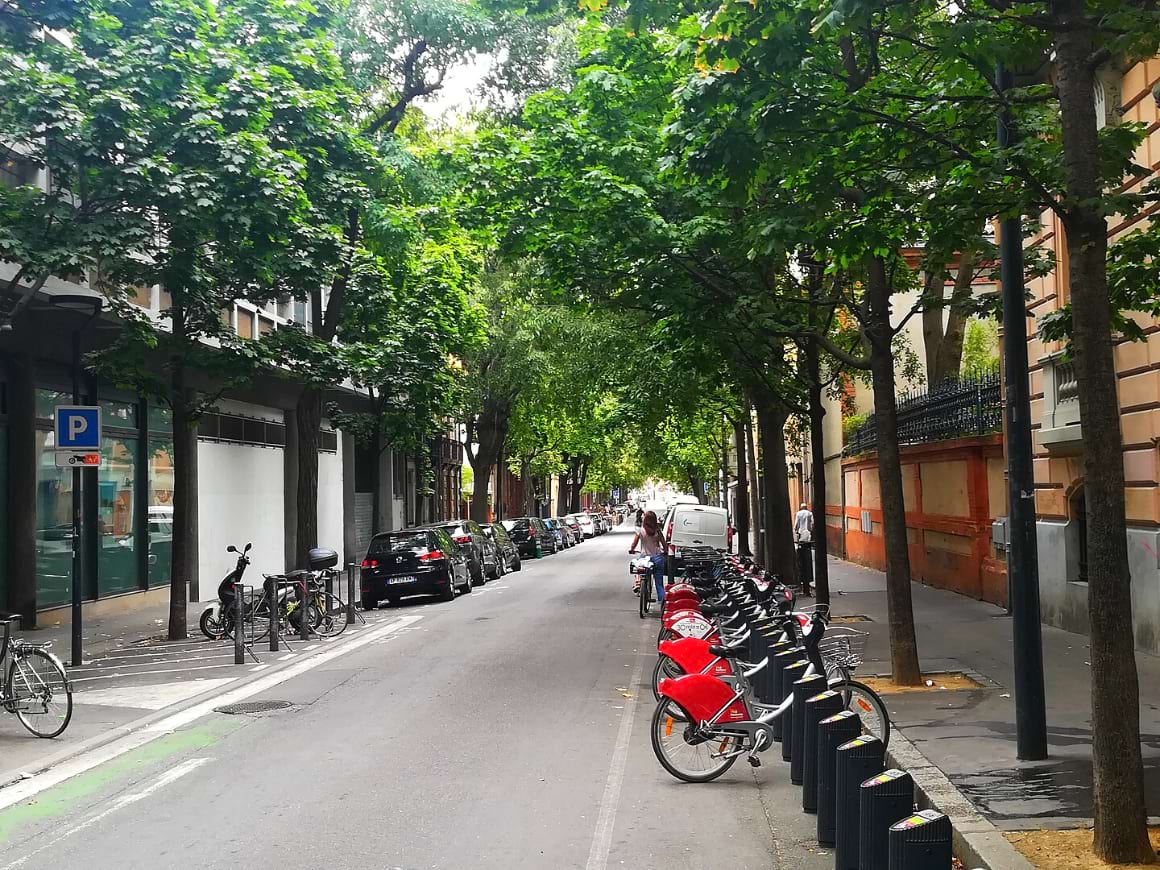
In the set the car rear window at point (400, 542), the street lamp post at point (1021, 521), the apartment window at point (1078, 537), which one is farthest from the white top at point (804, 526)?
the street lamp post at point (1021, 521)

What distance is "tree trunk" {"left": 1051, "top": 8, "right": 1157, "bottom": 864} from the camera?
217 inches

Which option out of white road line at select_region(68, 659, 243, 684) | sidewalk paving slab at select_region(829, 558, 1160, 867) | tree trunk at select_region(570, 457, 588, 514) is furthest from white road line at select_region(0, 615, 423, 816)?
tree trunk at select_region(570, 457, 588, 514)

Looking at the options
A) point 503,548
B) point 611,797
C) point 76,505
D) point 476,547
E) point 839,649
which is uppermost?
point 76,505

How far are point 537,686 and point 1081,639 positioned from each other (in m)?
6.84

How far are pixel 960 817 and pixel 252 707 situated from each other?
7205 millimetres

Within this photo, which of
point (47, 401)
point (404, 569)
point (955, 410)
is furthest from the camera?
point (404, 569)

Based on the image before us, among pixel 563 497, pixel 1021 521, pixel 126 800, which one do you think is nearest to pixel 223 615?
pixel 126 800

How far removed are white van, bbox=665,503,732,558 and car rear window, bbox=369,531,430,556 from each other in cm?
602

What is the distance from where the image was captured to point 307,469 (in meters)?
23.1

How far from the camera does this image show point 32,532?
728 inches

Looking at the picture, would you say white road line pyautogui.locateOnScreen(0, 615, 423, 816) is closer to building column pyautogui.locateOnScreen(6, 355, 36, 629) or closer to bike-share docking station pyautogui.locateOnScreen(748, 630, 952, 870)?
bike-share docking station pyautogui.locateOnScreen(748, 630, 952, 870)

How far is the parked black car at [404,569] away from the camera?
77.4ft

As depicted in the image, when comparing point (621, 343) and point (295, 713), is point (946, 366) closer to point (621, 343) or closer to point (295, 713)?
point (621, 343)

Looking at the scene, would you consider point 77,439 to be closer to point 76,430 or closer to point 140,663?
point 76,430
